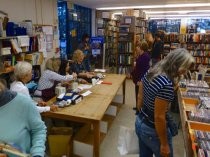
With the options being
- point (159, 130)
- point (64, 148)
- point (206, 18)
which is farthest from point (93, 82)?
point (206, 18)

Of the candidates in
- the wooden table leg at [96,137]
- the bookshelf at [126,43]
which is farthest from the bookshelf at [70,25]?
the wooden table leg at [96,137]

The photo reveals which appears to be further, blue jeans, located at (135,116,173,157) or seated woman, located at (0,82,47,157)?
blue jeans, located at (135,116,173,157)

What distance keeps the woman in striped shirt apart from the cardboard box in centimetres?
132

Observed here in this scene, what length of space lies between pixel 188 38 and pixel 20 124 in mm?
7304

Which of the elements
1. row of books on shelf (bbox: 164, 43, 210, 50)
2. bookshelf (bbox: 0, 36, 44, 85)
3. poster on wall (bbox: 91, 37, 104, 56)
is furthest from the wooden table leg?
row of books on shelf (bbox: 164, 43, 210, 50)

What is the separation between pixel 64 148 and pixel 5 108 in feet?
5.13

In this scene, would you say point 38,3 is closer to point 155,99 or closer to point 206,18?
point 155,99

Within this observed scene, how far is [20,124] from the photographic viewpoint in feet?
4.79

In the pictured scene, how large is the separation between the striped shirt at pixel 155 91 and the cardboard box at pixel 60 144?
1.45 meters

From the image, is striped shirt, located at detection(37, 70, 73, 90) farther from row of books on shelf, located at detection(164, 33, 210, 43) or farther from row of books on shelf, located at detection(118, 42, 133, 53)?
row of books on shelf, located at detection(164, 33, 210, 43)

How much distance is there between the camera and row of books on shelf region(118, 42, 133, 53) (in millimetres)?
7172

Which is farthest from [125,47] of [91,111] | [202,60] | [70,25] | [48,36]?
[91,111]

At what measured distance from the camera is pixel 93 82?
3.94 meters

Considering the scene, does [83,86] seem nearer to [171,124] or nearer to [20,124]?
[171,124]
